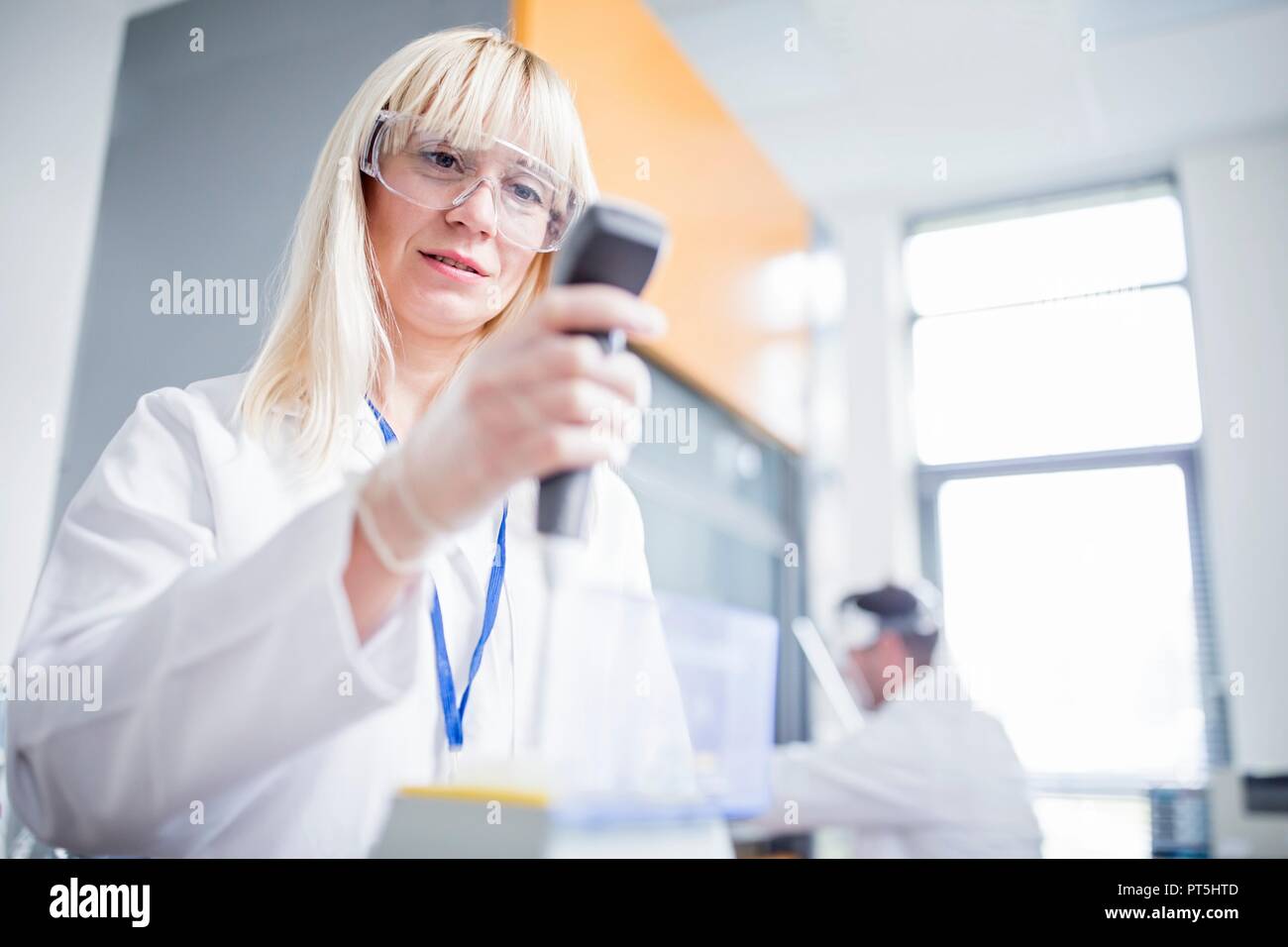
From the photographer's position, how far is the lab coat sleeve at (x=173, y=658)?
0.40 meters

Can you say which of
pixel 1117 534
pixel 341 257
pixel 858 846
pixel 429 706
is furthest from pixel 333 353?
pixel 858 846

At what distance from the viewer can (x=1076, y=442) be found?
104cm

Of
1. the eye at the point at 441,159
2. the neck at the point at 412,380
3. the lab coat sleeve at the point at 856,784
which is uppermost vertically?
the eye at the point at 441,159

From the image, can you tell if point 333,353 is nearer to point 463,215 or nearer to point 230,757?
point 463,215

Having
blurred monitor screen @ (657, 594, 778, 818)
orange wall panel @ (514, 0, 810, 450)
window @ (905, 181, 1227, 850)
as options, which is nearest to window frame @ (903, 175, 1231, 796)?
window @ (905, 181, 1227, 850)

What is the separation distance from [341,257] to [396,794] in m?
0.32

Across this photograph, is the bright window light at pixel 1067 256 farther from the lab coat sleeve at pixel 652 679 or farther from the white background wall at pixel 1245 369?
the lab coat sleeve at pixel 652 679

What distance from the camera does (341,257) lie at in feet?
1.94

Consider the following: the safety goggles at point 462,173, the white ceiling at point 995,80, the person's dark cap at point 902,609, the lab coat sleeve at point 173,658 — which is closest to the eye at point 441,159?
the safety goggles at point 462,173

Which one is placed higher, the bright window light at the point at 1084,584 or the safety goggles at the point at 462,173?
the safety goggles at the point at 462,173

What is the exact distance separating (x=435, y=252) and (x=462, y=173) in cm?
5

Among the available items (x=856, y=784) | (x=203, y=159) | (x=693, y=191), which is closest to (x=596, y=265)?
(x=203, y=159)

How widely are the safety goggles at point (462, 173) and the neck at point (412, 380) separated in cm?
8
